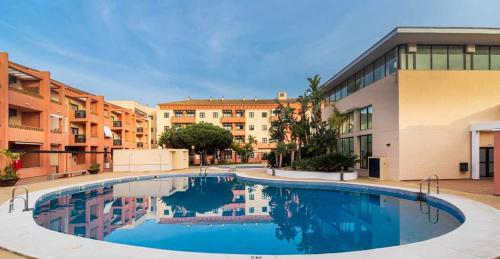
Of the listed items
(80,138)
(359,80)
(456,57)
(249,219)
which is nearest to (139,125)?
(80,138)

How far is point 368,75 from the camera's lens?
25.4 meters

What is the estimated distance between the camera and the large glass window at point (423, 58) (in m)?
20.9

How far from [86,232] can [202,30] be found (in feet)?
76.1

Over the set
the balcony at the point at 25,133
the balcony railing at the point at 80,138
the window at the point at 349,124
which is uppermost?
the window at the point at 349,124

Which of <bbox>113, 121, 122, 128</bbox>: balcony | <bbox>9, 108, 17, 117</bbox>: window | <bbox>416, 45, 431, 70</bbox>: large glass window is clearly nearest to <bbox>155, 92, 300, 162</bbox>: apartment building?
<bbox>113, 121, 122, 128</bbox>: balcony

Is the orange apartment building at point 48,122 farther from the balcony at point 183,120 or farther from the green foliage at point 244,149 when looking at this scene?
the green foliage at point 244,149

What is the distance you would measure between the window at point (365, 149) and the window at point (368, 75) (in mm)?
4814

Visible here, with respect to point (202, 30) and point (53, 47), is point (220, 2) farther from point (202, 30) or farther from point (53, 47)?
point (53, 47)

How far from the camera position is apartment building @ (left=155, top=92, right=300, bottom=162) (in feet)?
189

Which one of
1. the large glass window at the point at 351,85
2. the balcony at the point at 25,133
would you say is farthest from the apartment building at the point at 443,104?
the balcony at the point at 25,133

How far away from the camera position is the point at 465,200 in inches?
504

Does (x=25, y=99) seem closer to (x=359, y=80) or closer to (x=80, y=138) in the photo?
(x=80, y=138)

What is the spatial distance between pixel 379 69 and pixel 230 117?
1470 inches

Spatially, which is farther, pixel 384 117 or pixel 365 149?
pixel 365 149
